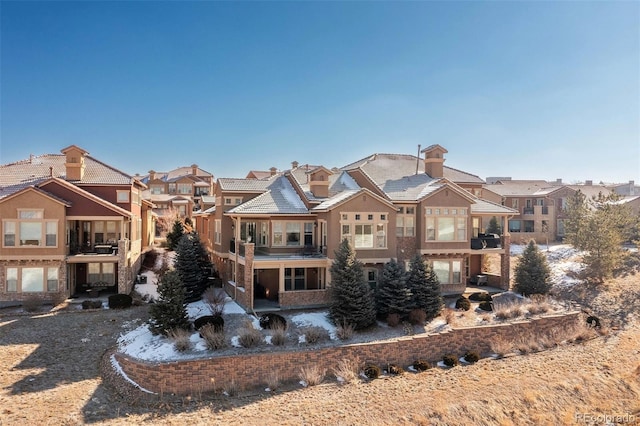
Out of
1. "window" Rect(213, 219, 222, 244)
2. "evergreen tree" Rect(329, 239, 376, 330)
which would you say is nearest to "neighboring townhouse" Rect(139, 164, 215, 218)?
"window" Rect(213, 219, 222, 244)

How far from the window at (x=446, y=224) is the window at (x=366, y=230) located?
3.46m

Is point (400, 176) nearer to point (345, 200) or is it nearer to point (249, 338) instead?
point (345, 200)

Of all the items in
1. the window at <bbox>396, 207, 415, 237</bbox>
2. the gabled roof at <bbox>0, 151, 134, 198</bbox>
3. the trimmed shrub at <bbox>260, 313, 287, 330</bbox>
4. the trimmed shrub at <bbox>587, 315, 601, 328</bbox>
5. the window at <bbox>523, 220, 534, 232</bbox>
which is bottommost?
the trimmed shrub at <bbox>587, 315, 601, 328</bbox>

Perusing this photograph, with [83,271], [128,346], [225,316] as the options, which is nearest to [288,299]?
[225,316]

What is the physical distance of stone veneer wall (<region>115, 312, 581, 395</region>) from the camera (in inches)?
642

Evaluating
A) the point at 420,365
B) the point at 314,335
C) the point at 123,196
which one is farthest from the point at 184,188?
the point at 420,365

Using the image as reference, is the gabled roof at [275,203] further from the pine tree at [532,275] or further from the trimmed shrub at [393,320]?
the pine tree at [532,275]

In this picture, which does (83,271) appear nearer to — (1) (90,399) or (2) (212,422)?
(1) (90,399)

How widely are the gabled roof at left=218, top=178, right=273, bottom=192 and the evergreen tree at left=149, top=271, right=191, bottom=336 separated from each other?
30.1 ft

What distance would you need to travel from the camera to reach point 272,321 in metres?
20.4

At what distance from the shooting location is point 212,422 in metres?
14.4

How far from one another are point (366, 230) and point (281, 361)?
9.96 meters

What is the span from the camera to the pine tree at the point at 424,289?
22.3 metres

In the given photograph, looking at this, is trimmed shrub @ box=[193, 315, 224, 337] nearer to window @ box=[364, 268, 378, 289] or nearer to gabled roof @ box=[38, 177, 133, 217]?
window @ box=[364, 268, 378, 289]
